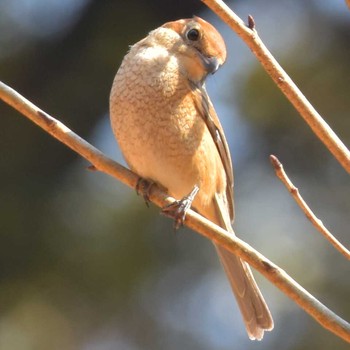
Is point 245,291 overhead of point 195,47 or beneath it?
beneath

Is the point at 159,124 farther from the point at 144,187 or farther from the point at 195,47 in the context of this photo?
the point at 195,47

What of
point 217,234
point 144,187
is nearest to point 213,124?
point 144,187

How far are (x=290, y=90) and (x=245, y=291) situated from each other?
1.37m

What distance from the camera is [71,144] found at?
2480mm

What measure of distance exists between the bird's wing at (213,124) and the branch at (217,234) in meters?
0.58

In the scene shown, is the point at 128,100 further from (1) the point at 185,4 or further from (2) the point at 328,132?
(1) the point at 185,4

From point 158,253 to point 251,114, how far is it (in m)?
0.83

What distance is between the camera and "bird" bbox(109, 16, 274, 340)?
3.18 meters

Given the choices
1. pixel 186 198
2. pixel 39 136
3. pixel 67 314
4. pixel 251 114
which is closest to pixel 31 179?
pixel 39 136

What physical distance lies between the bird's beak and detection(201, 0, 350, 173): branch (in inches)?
42.5

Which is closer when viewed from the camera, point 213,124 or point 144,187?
point 144,187

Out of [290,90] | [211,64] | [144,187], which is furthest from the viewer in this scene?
[211,64]

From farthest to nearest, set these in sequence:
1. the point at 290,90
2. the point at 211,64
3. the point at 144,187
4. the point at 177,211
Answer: the point at 211,64 → the point at 144,187 → the point at 177,211 → the point at 290,90

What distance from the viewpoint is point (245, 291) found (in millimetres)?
3432
